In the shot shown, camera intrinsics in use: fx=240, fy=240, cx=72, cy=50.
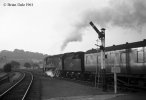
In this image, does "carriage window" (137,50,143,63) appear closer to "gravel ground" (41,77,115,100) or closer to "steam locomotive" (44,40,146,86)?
"steam locomotive" (44,40,146,86)

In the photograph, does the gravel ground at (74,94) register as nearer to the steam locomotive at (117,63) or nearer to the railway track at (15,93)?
the railway track at (15,93)

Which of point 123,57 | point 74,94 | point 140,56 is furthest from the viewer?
point 123,57

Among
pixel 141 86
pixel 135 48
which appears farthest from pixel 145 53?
pixel 141 86

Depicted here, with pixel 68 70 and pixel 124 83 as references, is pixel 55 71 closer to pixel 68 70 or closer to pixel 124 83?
pixel 68 70

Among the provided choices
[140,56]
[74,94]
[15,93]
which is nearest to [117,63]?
[140,56]

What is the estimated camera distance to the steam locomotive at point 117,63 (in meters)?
18.5

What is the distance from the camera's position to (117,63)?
21.4m

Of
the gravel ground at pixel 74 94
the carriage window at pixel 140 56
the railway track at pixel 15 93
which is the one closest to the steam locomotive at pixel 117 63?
the carriage window at pixel 140 56

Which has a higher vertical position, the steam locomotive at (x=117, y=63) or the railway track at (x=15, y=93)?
the steam locomotive at (x=117, y=63)

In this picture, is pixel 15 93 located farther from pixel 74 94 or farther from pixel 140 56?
pixel 140 56

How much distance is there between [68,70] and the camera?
114 feet

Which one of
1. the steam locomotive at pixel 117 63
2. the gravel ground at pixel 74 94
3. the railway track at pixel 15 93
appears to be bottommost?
the railway track at pixel 15 93

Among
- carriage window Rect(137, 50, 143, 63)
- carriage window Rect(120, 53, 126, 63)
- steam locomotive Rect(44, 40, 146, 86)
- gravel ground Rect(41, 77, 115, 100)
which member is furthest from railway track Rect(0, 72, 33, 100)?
carriage window Rect(137, 50, 143, 63)

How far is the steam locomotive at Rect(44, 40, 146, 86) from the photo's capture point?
18538 millimetres
